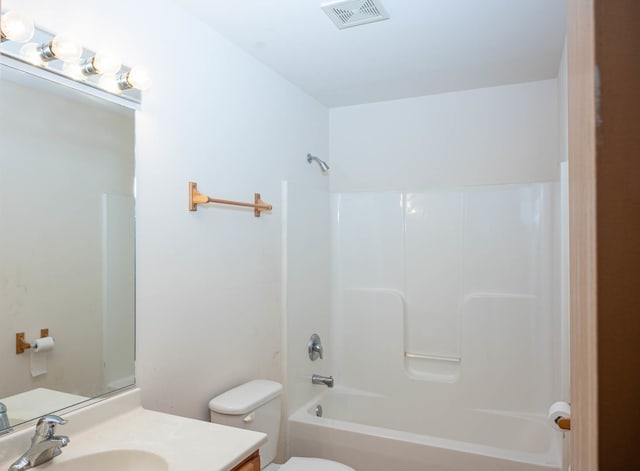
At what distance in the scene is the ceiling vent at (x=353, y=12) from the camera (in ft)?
6.17

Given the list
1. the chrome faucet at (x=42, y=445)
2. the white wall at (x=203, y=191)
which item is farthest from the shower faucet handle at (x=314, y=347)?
the chrome faucet at (x=42, y=445)

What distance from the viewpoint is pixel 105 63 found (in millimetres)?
1453

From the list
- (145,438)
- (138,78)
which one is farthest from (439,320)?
(138,78)

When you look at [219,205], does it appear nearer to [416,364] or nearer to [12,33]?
[12,33]

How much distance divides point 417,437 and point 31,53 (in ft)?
7.80

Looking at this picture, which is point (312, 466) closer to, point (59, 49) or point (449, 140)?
point (59, 49)

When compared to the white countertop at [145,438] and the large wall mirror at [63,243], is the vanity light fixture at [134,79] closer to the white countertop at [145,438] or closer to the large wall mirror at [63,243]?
the large wall mirror at [63,243]

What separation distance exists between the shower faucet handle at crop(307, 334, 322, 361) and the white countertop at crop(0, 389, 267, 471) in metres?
1.52

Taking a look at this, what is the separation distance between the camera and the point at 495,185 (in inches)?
118

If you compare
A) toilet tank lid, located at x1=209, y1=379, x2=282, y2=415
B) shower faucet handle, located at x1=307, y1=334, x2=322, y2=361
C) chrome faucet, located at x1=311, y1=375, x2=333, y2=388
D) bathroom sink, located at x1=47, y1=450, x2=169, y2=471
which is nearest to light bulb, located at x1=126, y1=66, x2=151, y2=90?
bathroom sink, located at x1=47, y1=450, x2=169, y2=471

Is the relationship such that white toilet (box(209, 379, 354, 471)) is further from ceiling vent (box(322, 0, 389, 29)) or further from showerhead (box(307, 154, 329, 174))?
ceiling vent (box(322, 0, 389, 29))

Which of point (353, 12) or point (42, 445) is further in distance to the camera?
point (353, 12)

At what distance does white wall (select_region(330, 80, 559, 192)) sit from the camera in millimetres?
2893

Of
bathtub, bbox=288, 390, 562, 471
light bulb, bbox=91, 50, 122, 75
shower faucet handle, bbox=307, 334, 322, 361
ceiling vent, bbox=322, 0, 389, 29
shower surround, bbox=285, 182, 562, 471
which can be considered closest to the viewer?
light bulb, bbox=91, 50, 122, 75
